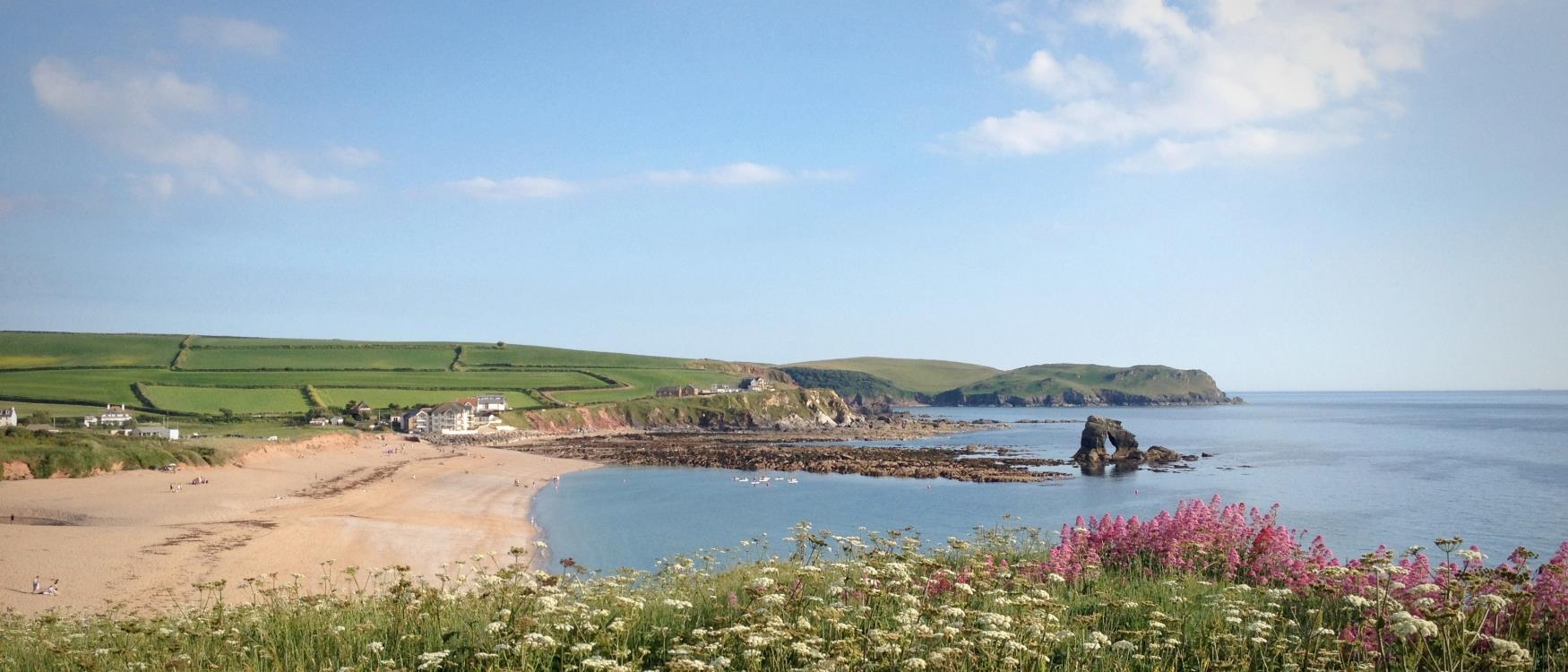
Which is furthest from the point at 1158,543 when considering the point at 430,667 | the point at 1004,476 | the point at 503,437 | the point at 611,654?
the point at 503,437

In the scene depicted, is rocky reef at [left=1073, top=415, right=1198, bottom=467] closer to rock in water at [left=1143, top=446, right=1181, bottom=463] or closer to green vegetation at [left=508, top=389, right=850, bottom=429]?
rock in water at [left=1143, top=446, right=1181, bottom=463]

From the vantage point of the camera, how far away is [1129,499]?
177 ft

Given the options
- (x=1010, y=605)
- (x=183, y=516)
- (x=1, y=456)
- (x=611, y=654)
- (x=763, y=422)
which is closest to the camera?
(x=611, y=654)

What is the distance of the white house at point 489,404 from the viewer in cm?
11581

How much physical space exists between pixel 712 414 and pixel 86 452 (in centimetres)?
9008

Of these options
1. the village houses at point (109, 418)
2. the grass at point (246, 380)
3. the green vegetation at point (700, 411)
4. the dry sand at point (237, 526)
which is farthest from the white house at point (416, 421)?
the dry sand at point (237, 526)

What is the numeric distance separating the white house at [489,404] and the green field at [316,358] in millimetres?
37855

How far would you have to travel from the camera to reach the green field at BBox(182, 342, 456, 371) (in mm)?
136375

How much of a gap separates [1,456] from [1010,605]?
2344 inches

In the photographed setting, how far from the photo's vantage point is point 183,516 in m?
38.8

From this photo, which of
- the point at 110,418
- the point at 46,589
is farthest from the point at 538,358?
the point at 46,589

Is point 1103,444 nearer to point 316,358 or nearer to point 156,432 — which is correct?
point 156,432

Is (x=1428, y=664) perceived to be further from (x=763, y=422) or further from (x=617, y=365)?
(x=617, y=365)

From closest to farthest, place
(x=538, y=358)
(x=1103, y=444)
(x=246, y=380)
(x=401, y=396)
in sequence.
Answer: (x=1103, y=444) < (x=246, y=380) < (x=401, y=396) < (x=538, y=358)
